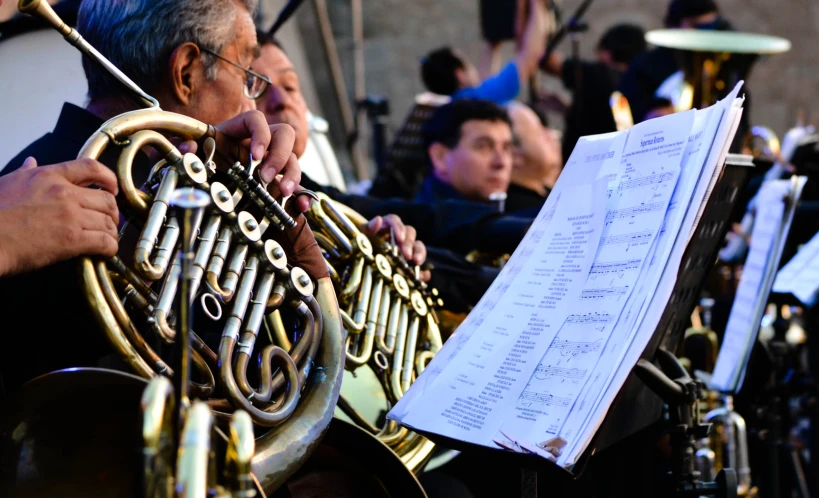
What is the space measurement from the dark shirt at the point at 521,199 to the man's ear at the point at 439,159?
31 centimetres

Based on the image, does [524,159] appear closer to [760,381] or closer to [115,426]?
[760,381]

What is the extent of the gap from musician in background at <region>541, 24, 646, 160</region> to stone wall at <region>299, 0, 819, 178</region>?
14.1 ft

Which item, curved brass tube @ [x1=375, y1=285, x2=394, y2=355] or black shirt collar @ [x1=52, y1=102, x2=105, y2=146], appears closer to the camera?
black shirt collar @ [x1=52, y1=102, x2=105, y2=146]

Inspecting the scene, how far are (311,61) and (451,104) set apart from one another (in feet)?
19.4

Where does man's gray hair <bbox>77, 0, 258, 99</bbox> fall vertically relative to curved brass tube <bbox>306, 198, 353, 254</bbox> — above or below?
above

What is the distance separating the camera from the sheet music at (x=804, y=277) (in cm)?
245

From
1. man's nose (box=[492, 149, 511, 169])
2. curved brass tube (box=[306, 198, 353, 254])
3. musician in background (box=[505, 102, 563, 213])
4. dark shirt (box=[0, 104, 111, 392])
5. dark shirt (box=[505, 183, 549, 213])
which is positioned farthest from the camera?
musician in background (box=[505, 102, 563, 213])

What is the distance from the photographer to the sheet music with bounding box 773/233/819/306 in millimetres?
2447

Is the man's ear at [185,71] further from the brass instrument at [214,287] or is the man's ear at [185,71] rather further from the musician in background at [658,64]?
the musician in background at [658,64]

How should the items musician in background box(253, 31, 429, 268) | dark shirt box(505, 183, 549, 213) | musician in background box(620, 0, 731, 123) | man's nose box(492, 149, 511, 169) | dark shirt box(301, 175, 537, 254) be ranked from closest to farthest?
dark shirt box(301, 175, 537, 254), musician in background box(253, 31, 429, 268), dark shirt box(505, 183, 549, 213), man's nose box(492, 149, 511, 169), musician in background box(620, 0, 731, 123)

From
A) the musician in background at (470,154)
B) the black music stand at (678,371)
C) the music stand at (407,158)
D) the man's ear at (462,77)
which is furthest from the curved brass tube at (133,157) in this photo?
the man's ear at (462,77)

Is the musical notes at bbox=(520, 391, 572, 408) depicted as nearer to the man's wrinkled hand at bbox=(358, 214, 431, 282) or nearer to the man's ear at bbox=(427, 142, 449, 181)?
the man's wrinkled hand at bbox=(358, 214, 431, 282)

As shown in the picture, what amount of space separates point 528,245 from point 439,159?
9.87 feet

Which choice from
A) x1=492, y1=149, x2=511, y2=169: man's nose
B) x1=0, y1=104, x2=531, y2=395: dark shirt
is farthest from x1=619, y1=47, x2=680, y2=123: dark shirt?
x1=0, y1=104, x2=531, y2=395: dark shirt
